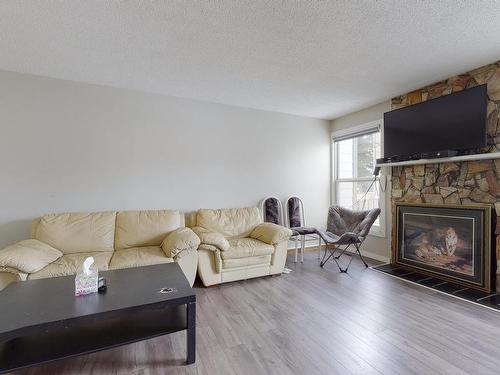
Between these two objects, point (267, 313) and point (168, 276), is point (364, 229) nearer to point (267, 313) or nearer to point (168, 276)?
point (267, 313)

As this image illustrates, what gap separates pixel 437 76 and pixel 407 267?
238 centimetres

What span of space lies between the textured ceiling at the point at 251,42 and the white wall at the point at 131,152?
0.30 m

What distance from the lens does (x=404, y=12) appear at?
182 centimetres

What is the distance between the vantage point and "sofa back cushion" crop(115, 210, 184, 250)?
2.88m

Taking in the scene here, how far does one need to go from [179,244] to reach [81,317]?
121 centimetres

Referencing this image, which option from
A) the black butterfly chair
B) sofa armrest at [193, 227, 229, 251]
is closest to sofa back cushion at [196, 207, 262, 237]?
sofa armrest at [193, 227, 229, 251]

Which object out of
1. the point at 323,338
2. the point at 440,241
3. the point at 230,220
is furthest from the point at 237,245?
the point at 440,241

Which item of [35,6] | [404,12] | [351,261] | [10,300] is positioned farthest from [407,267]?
[35,6]

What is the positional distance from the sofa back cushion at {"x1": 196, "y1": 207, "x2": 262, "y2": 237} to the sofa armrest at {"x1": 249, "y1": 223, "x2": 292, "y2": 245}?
0.23 m

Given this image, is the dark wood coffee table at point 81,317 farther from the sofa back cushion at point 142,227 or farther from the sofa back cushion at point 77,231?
the sofa back cushion at point 142,227

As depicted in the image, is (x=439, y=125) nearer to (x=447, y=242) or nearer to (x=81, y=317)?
(x=447, y=242)

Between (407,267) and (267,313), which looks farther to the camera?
(407,267)

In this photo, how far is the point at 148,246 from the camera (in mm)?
2920

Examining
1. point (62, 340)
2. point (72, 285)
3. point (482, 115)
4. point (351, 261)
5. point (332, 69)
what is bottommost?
point (351, 261)
